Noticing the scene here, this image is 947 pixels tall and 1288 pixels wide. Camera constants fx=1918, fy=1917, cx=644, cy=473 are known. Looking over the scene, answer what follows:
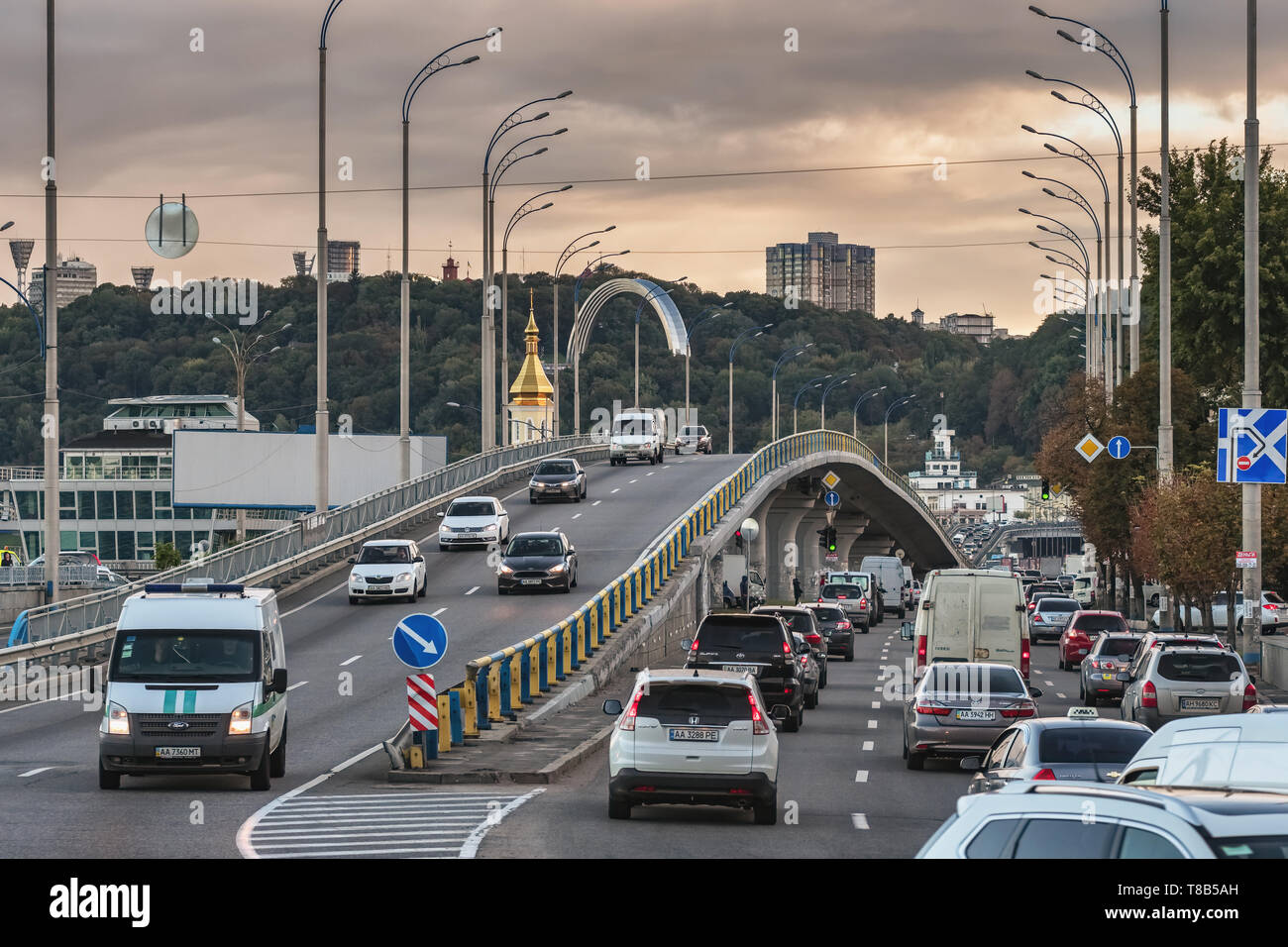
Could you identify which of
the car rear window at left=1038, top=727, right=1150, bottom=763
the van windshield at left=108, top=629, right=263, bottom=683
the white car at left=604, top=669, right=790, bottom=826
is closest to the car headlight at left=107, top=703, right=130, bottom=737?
the van windshield at left=108, top=629, right=263, bottom=683

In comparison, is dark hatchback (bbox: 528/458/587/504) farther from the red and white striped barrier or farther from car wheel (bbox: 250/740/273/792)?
car wheel (bbox: 250/740/273/792)

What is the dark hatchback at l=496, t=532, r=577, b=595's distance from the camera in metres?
46.6

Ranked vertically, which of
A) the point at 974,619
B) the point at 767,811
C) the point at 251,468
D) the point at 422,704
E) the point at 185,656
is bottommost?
the point at 767,811

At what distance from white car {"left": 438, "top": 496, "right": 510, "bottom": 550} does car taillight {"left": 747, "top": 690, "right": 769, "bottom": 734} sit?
36.9 metres

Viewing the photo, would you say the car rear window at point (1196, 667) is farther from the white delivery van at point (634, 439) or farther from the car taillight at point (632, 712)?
the white delivery van at point (634, 439)

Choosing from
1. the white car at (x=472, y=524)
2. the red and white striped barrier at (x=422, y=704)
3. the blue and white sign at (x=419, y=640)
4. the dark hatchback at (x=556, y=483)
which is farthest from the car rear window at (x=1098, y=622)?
the blue and white sign at (x=419, y=640)

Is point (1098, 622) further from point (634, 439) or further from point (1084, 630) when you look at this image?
point (634, 439)

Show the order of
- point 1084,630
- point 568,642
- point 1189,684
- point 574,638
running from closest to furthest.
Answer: point 1189,684, point 568,642, point 574,638, point 1084,630

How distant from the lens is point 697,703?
1892 centimetres

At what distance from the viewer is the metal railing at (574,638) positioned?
27594mm

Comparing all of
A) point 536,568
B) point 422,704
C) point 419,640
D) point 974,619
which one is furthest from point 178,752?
point 536,568

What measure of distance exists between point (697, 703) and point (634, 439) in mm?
66131
